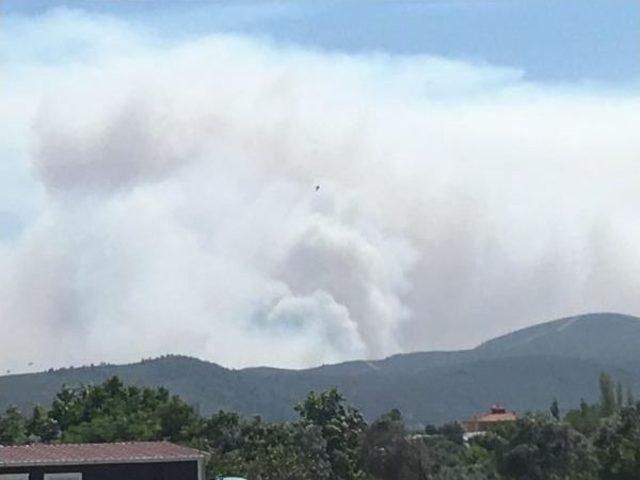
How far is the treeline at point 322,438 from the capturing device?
82250 millimetres

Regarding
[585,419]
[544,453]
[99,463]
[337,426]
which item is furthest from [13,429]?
[585,419]

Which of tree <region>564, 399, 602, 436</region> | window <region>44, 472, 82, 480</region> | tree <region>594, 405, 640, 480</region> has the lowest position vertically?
window <region>44, 472, 82, 480</region>

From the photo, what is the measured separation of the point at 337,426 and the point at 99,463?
37176mm

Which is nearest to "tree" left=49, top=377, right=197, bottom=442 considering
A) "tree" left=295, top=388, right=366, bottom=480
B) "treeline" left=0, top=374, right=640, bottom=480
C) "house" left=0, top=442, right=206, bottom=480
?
"treeline" left=0, top=374, right=640, bottom=480

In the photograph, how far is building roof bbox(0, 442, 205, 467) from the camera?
5788cm

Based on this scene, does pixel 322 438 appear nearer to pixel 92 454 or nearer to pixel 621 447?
pixel 621 447

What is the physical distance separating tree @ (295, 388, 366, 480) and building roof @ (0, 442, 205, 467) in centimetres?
3053

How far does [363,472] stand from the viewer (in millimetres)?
90500

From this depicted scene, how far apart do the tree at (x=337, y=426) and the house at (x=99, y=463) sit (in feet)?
102

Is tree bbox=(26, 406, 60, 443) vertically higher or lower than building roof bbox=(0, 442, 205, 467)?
higher

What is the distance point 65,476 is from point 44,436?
32959 mm

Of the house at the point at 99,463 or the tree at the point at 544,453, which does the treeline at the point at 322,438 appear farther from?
the house at the point at 99,463

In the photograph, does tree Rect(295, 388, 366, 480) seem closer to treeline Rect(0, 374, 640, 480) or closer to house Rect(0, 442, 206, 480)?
treeline Rect(0, 374, 640, 480)

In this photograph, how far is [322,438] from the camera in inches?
3615
